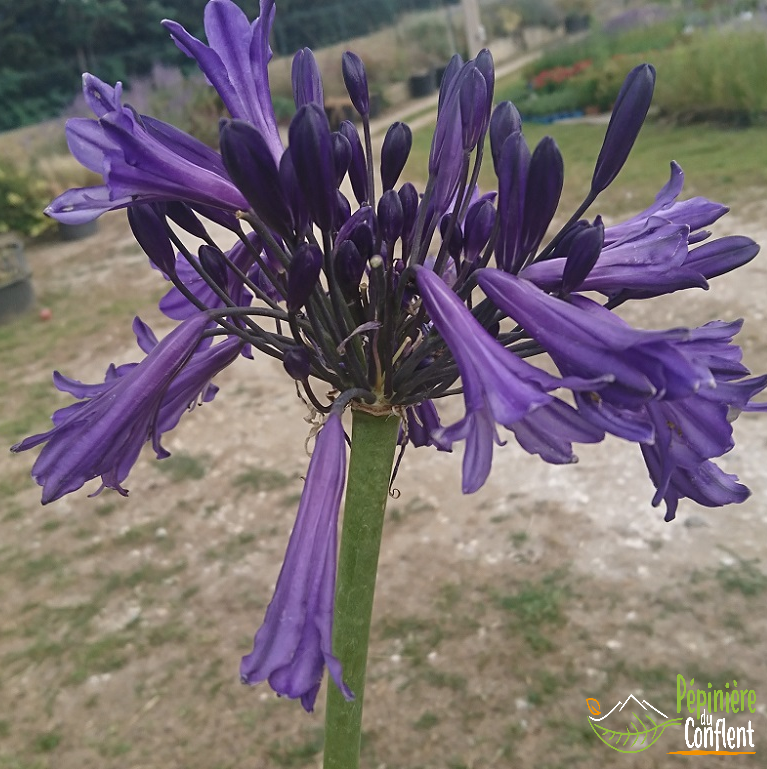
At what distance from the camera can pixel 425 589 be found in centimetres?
323

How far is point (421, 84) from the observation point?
16719 mm

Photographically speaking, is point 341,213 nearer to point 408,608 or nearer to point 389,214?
point 389,214

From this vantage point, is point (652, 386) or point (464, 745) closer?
point (652, 386)

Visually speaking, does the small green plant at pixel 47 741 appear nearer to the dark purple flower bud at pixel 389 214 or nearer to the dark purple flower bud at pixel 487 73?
the dark purple flower bud at pixel 389 214

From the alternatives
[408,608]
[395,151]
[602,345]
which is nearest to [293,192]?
[395,151]

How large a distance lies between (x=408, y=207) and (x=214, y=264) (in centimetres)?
29

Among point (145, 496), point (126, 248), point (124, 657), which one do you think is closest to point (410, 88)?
point (126, 248)

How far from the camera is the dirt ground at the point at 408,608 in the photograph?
8.46ft

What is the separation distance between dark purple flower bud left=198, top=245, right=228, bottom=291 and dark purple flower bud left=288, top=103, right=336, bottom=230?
0.22m

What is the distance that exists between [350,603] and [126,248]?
28.3 feet

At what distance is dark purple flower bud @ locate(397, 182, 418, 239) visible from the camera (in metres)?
1.08

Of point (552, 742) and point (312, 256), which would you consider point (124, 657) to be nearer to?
point (552, 742)

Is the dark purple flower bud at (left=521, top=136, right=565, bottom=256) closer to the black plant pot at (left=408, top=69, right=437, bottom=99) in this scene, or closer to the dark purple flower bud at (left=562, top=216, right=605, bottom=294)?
the dark purple flower bud at (left=562, top=216, right=605, bottom=294)

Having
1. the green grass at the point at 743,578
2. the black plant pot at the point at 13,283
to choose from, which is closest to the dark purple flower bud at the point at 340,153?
the green grass at the point at 743,578
